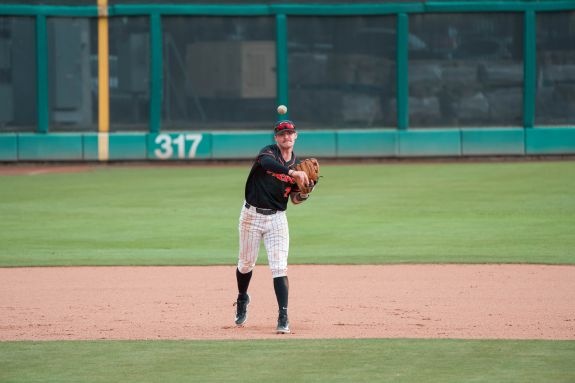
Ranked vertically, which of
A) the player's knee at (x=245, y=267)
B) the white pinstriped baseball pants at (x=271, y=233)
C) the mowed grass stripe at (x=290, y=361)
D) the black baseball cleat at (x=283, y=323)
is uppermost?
the white pinstriped baseball pants at (x=271, y=233)

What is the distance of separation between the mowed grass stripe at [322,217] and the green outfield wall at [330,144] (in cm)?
179

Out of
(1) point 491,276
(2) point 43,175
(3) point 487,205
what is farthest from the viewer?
(2) point 43,175

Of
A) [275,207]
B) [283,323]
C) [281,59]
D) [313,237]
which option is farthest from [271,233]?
[281,59]

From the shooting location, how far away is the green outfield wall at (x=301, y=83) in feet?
77.1

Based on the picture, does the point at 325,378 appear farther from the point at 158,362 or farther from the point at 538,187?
the point at 538,187

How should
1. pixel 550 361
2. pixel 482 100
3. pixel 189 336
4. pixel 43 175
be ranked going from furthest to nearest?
pixel 482 100, pixel 43 175, pixel 189 336, pixel 550 361

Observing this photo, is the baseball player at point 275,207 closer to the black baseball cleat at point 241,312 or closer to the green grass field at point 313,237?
the black baseball cleat at point 241,312

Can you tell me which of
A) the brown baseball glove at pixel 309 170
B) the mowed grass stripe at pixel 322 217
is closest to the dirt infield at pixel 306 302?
the mowed grass stripe at pixel 322 217

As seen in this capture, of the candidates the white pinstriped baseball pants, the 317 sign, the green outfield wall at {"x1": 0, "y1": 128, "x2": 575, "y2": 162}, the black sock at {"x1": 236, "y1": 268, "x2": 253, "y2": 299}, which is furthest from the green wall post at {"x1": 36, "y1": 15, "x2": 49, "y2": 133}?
the white pinstriped baseball pants

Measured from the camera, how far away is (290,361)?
680 centimetres

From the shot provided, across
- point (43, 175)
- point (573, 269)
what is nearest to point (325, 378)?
point (573, 269)

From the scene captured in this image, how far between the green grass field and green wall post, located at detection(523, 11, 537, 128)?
152cm

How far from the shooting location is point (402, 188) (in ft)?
60.3

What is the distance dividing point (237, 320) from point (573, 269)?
4.25 m
